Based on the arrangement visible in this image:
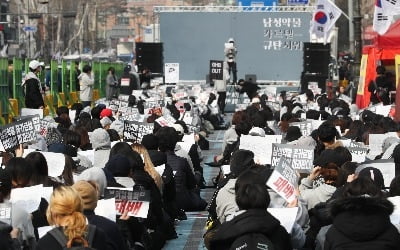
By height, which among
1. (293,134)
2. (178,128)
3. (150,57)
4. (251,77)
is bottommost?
(251,77)

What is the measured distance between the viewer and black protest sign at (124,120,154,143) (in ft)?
63.8

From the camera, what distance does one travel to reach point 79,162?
1449 centimetres

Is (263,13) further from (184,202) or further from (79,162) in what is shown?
(79,162)

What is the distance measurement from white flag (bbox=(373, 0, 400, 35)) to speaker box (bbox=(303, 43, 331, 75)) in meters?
17.4

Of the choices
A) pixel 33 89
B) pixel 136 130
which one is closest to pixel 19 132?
pixel 136 130

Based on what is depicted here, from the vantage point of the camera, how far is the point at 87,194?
9336 mm

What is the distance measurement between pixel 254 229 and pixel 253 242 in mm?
90

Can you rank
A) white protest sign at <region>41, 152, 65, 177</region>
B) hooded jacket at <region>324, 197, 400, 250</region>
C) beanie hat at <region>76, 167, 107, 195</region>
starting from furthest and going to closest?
white protest sign at <region>41, 152, 65, 177</region> < beanie hat at <region>76, 167, 107, 195</region> < hooded jacket at <region>324, 197, 400, 250</region>

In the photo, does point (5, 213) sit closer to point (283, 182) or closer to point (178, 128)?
point (283, 182)

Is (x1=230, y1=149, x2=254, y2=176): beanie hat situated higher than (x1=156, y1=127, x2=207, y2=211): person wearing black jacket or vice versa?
(x1=230, y1=149, x2=254, y2=176): beanie hat

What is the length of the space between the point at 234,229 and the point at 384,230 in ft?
3.41

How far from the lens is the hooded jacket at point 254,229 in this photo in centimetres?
902

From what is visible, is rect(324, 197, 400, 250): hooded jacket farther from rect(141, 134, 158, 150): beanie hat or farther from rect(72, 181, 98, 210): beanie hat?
rect(141, 134, 158, 150): beanie hat

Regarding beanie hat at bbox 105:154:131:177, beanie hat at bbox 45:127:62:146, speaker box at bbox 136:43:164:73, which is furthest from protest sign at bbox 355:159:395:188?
speaker box at bbox 136:43:164:73
